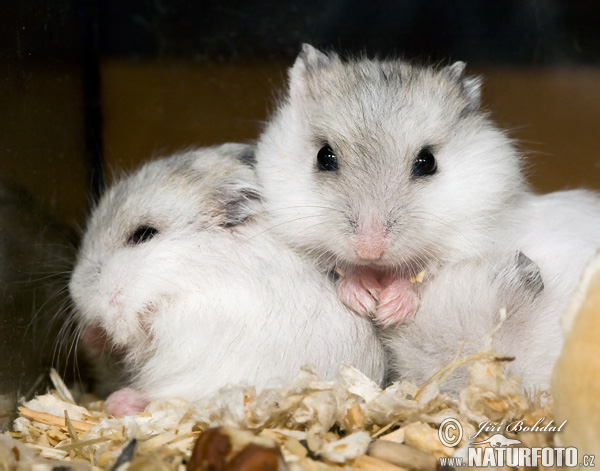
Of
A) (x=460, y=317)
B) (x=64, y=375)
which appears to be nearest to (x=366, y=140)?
(x=460, y=317)

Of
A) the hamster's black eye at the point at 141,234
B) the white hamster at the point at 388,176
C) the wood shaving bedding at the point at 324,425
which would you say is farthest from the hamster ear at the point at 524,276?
the hamster's black eye at the point at 141,234

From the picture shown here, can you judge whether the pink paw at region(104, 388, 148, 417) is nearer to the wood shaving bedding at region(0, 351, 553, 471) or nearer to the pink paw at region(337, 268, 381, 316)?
the wood shaving bedding at region(0, 351, 553, 471)

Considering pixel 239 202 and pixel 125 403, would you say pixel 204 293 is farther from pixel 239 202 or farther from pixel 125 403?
pixel 125 403

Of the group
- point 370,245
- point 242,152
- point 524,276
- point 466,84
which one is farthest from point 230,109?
point 524,276

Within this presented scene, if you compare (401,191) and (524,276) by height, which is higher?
(401,191)

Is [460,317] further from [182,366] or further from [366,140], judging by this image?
[182,366]

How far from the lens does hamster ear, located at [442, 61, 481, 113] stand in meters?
2.67

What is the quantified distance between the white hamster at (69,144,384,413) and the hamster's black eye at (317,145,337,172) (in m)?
0.31

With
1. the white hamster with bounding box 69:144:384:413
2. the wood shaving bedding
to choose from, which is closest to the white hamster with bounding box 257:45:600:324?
the white hamster with bounding box 69:144:384:413

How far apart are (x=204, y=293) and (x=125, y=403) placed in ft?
1.79

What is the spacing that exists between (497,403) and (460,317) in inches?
14.0

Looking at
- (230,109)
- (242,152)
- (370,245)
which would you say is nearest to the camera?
(370,245)

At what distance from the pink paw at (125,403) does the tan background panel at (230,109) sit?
1311 mm

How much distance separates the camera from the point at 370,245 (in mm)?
2178
